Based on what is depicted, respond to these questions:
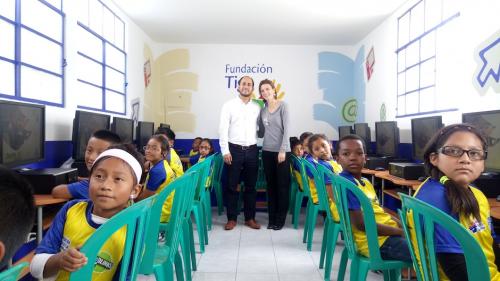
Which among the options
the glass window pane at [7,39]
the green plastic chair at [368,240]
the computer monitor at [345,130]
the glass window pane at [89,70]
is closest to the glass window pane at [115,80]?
the glass window pane at [89,70]

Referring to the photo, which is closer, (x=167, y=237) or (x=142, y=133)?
(x=167, y=237)

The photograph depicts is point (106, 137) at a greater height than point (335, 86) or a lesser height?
lesser

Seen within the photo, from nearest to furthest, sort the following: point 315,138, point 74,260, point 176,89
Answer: point 74,260
point 315,138
point 176,89

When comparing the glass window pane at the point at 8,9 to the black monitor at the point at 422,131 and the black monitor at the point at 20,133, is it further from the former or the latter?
the black monitor at the point at 422,131

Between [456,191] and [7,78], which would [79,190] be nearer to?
[7,78]

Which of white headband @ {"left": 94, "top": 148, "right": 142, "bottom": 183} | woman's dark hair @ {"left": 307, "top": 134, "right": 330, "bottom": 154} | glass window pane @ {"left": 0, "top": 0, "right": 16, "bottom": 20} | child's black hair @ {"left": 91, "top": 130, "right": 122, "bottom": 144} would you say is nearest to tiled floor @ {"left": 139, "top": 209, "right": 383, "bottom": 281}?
woman's dark hair @ {"left": 307, "top": 134, "right": 330, "bottom": 154}

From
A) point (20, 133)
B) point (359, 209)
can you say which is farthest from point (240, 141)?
point (359, 209)

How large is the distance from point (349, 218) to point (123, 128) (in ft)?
9.06

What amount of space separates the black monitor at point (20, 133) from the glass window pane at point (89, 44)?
1411 millimetres

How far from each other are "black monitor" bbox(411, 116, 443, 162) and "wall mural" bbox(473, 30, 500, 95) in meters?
0.41

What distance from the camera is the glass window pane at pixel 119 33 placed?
14.6 ft

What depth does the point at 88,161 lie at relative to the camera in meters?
2.00

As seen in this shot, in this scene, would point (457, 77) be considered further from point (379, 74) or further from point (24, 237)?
point (24, 237)

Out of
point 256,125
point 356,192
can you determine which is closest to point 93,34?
point 256,125
